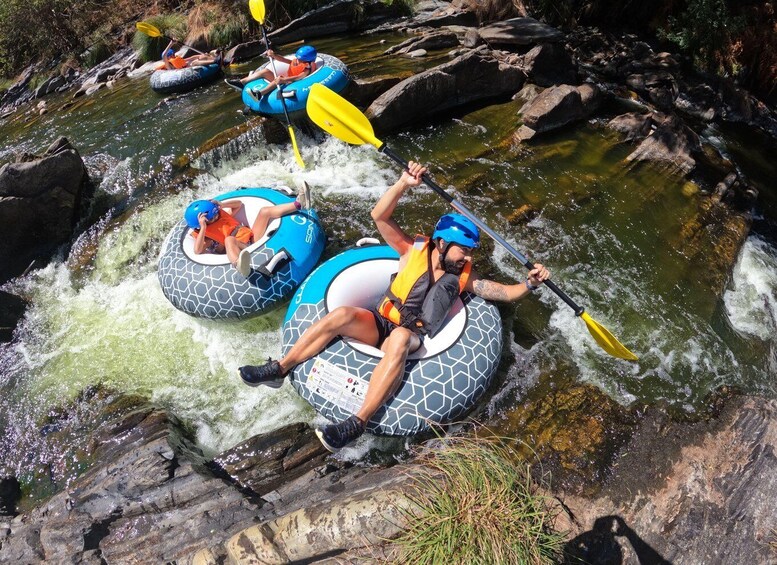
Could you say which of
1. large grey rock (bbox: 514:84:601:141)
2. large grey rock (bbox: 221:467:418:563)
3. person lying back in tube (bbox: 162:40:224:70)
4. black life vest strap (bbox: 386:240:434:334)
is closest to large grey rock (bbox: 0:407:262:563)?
large grey rock (bbox: 221:467:418:563)

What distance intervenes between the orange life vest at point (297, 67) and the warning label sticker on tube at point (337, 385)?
189 inches

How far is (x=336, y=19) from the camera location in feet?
31.5

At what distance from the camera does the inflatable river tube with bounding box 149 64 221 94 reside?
311 inches

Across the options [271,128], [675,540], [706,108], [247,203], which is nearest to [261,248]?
[247,203]

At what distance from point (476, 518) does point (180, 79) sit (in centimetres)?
829

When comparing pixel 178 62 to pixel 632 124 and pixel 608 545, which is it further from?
pixel 608 545

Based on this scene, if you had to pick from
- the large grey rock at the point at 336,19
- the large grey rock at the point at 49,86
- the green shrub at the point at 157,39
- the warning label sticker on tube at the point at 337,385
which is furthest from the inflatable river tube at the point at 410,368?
the large grey rock at the point at 49,86

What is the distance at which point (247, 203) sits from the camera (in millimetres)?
4336

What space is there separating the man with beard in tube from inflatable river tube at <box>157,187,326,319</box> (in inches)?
30.1

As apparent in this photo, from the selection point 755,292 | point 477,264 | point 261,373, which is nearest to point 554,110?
point 477,264

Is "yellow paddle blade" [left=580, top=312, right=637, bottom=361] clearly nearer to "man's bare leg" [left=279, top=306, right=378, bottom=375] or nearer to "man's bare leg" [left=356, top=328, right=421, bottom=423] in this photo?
"man's bare leg" [left=356, top=328, right=421, bottom=423]

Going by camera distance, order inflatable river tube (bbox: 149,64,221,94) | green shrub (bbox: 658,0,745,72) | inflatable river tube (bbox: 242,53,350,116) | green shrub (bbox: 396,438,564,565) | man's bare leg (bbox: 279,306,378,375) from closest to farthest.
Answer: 1. green shrub (bbox: 396,438,564,565)
2. man's bare leg (bbox: 279,306,378,375)
3. inflatable river tube (bbox: 242,53,350,116)
4. green shrub (bbox: 658,0,745,72)
5. inflatable river tube (bbox: 149,64,221,94)

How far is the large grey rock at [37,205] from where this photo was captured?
194 inches

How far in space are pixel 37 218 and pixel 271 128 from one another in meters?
2.80
